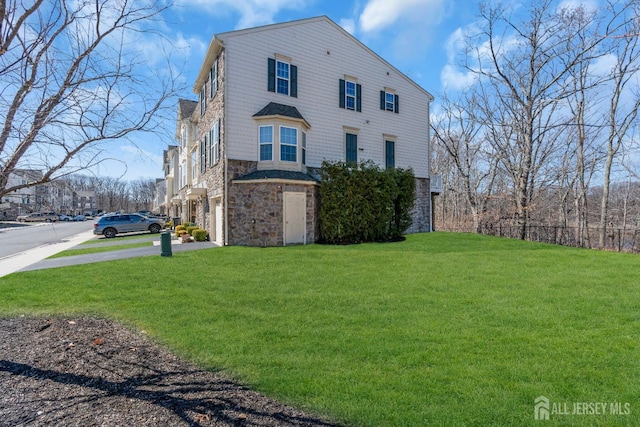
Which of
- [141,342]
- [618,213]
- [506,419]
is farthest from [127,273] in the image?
[618,213]

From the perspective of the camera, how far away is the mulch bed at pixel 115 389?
286 cm

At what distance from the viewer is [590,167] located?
2534 centimetres

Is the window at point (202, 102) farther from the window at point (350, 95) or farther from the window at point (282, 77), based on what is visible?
the window at point (350, 95)

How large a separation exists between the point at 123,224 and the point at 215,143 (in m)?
11.5

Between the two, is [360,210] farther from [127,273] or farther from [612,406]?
[612,406]

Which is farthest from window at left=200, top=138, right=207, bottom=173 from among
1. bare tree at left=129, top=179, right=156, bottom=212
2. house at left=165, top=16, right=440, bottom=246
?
bare tree at left=129, top=179, right=156, bottom=212

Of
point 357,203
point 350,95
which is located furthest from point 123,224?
point 350,95

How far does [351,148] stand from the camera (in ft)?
60.7

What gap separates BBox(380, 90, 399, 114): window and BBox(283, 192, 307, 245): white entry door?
28.6ft

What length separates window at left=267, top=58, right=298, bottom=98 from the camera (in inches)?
619

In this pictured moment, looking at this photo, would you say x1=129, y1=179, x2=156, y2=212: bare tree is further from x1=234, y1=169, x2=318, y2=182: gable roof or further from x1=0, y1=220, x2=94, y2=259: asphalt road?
x1=234, y1=169, x2=318, y2=182: gable roof

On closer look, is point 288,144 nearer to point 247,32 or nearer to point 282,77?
point 282,77

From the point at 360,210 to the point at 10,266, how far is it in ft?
44.2

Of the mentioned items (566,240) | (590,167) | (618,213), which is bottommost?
(566,240)
